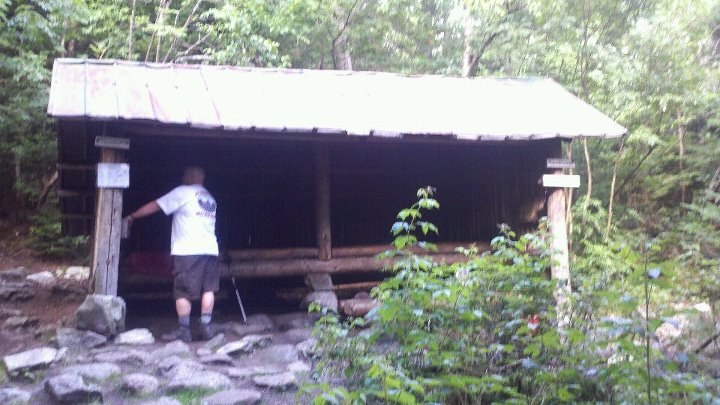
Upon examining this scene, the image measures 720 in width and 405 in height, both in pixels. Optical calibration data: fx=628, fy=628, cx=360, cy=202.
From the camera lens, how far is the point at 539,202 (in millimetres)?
8008

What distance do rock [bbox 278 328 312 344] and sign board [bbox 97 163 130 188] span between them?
222 centimetres

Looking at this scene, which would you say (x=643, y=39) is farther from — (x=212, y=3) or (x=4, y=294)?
(x=4, y=294)

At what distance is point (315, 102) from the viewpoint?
291 inches

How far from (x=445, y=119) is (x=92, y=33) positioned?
8355 mm

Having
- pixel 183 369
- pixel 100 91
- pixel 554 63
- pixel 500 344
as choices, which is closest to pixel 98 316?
pixel 183 369

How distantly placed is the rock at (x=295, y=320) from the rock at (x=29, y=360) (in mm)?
2565

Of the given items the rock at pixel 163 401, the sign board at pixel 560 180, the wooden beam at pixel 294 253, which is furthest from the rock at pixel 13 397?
the sign board at pixel 560 180

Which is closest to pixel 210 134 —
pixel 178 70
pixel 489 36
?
pixel 178 70

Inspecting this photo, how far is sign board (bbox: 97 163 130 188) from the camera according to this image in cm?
609

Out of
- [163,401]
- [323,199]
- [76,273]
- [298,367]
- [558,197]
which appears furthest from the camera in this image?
[76,273]

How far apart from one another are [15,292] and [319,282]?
14.6 feet

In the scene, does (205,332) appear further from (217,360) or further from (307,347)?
(307,347)

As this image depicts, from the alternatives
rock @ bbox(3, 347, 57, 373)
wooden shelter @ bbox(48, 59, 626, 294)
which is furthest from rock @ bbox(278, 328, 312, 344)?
rock @ bbox(3, 347, 57, 373)

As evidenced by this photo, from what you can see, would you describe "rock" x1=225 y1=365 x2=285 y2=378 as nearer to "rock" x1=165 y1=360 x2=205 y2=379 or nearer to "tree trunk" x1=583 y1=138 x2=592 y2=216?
"rock" x1=165 y1=360 x2=205 y2=379
